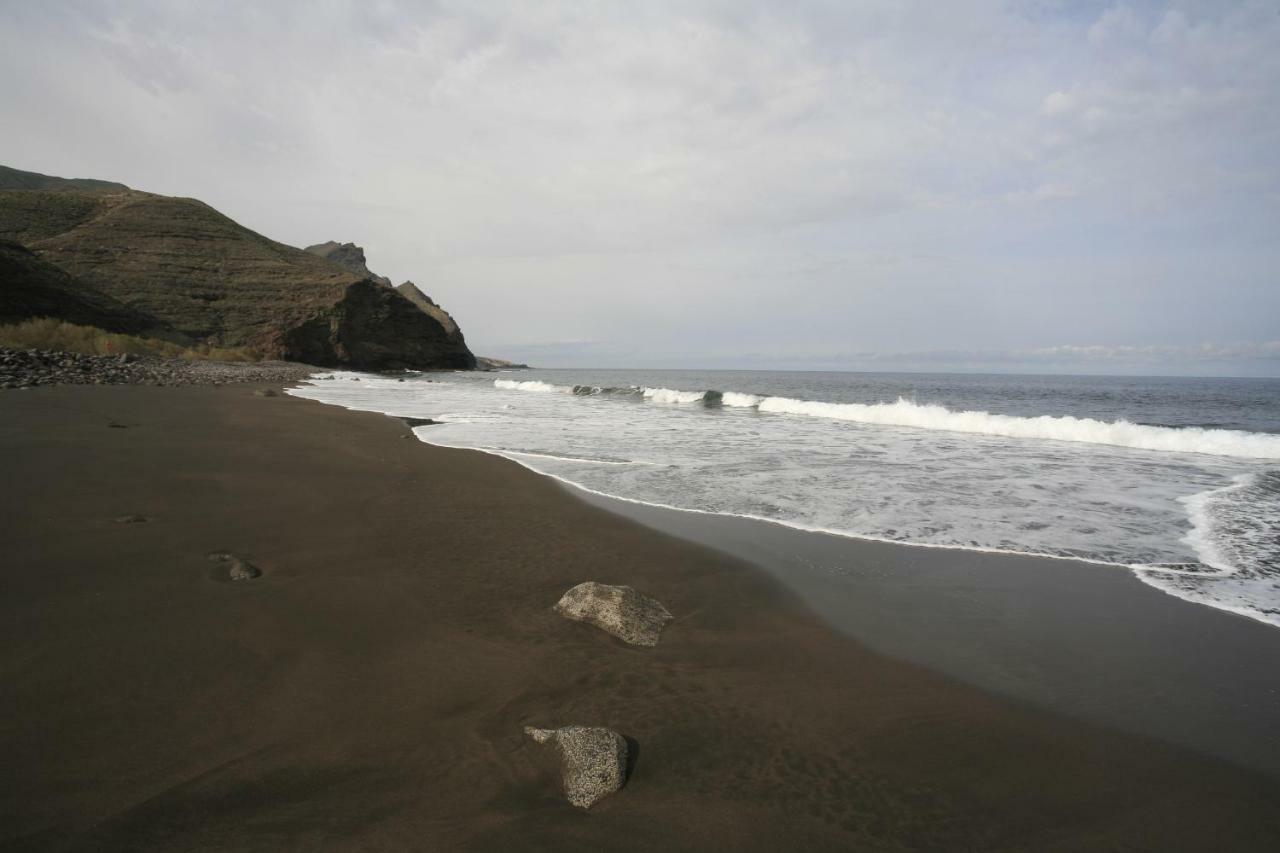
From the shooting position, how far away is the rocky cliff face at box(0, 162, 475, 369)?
4344 centimetres

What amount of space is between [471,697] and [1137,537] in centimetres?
643

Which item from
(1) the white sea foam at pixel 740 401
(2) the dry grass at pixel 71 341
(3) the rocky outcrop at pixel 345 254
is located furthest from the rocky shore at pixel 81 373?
(3) the rocky outcrop at pixel 345 254

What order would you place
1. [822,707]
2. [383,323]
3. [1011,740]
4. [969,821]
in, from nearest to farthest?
1. [969,821]
2. [1011,740]
3. [822,707]
4. [383,323]

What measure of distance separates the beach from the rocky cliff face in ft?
162

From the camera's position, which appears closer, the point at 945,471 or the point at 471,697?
the point at 471,697

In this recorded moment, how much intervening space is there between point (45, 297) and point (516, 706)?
4115 cm

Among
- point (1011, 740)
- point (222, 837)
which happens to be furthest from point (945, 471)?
point (222, 837)

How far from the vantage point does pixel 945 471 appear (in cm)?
921

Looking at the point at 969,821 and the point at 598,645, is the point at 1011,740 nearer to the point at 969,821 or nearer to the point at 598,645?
the point at 969,821

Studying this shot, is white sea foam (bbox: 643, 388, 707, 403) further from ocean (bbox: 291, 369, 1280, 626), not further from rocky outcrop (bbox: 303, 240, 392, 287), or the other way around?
rocky outcrop (bbox: 303, 240, 392, 287)

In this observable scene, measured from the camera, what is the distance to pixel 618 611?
339 centimetres

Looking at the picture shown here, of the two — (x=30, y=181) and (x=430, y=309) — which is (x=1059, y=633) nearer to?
(x=430, y=309)

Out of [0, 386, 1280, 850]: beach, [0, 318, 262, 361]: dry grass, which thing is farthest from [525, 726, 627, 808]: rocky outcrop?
[0, 318, 262, 361]: dry grass

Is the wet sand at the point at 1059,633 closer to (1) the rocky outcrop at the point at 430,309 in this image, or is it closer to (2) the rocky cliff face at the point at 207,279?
(2) the rocky cliff face at the point at 207,279
